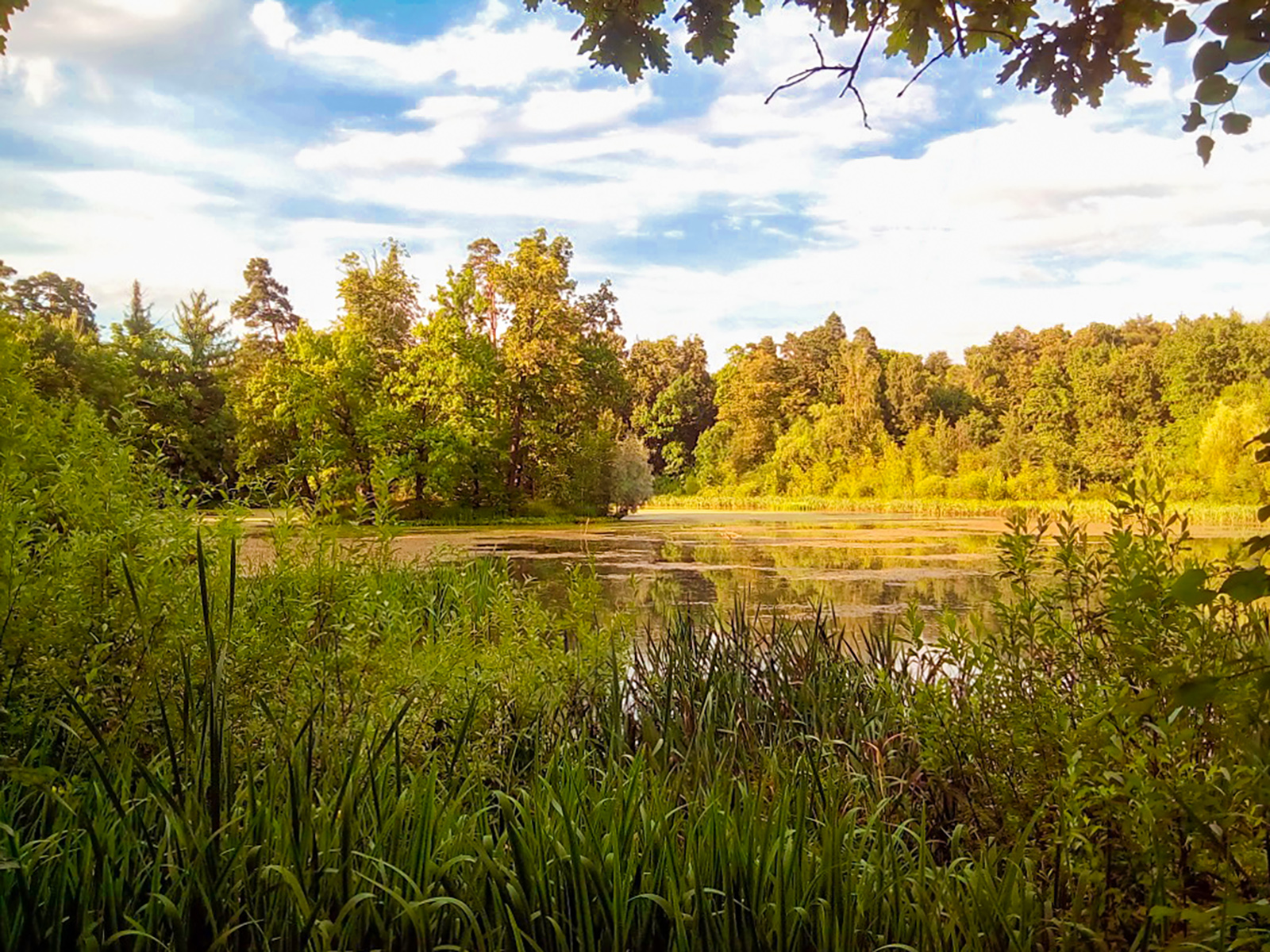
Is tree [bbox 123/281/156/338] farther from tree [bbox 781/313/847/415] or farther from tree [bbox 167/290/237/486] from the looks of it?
tree [bbox 781/313/847/415]

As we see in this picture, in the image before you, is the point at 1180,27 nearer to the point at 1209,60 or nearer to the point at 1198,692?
the point at 1209,60

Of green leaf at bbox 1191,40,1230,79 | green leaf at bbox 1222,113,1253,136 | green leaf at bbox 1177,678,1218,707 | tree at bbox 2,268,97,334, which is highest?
tree at bbox 2,268,97,334

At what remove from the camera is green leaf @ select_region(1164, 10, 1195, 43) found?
2.11 feet

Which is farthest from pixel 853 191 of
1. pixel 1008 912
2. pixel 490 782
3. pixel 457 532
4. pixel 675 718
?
pixel 457 532

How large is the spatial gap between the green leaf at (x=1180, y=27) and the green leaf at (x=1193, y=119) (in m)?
0.07

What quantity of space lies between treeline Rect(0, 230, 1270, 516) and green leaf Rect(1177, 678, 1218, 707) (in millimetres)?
7095

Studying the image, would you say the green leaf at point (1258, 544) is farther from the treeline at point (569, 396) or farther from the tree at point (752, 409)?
the tree at point (752, 409)

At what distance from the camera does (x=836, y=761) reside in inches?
70.7

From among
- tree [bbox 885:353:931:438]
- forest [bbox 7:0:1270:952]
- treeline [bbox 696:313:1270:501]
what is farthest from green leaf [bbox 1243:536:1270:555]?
tree [bbox 885:353:931:438]

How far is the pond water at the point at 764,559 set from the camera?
14.7 feet

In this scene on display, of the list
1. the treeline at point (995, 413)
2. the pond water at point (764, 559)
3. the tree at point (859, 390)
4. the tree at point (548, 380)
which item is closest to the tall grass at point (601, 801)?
the pond water at point (764, 559)

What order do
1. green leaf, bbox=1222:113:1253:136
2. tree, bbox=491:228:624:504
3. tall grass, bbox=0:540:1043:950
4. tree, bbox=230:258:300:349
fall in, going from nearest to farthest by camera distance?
green leaf, bbox=1222:113:1253:136 → tall grass, bbox=0:540:1043:950 → tree, bbox=491:228:624:504 → tree, bbox=230:258:300:349

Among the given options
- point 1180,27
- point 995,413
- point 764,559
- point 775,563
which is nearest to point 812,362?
point 995,413

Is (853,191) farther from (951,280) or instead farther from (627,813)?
(951,280)
